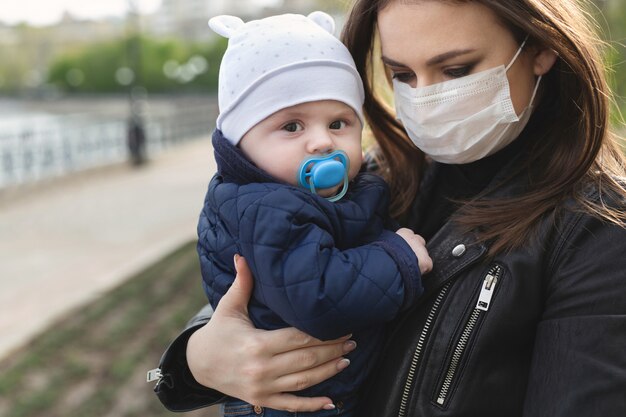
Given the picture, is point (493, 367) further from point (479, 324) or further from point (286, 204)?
point (286, 204)

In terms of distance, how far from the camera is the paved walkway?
7.09m

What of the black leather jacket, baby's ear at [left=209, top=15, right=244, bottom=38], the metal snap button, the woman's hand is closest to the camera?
the black leather jacket

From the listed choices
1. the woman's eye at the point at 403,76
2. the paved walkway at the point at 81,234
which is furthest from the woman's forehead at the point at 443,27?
the paved walkway at the point at 81,234

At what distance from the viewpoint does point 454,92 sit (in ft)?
5.49

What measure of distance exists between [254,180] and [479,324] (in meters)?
0.62

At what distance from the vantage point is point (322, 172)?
1.64 metres

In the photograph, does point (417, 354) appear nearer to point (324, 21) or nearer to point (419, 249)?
point (419, 249)

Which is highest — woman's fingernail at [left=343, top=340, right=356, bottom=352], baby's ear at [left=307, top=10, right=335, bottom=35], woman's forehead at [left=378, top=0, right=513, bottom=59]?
woman's forehead at [left=378, top=0, right=513, bottom=59]

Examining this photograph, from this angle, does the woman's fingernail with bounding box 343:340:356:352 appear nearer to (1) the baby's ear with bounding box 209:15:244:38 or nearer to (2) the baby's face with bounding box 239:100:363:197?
(2) the baby's face with bounding box 239:100:363:197

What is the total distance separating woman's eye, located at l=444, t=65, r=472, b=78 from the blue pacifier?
32 centimetres

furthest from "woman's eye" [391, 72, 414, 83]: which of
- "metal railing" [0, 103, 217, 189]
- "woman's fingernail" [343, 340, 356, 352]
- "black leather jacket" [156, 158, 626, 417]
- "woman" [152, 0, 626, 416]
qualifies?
"metal railing" [0, 103, 217, 189]

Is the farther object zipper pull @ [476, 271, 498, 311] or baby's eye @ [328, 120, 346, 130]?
baby's eye @ [328, 120, 346, 130]

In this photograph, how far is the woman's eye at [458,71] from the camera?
1630 mm

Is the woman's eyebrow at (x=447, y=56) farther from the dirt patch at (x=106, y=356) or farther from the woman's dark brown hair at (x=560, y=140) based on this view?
the dirt patch at (x=106, y=356)
